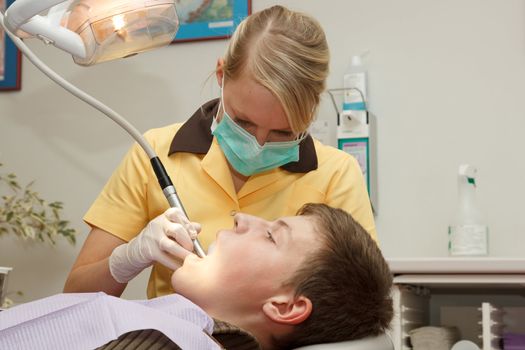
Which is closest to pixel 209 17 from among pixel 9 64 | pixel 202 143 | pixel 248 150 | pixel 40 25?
pixel 9 64

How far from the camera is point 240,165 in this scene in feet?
5.64

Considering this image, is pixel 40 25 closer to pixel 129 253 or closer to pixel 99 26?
pixel 99 26

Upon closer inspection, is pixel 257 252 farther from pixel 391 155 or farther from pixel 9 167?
pixel 9 167

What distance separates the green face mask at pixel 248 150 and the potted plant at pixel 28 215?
3.92ft

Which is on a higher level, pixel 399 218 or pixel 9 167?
pixel 9 167

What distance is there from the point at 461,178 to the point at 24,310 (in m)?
1.51

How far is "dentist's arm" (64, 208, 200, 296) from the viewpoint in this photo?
1452 mm

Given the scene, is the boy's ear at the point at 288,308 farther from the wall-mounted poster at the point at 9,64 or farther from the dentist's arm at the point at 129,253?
the wall-mounted poster at the point at 9,64

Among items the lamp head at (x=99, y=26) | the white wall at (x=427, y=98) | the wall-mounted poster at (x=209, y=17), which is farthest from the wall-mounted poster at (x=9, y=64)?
the lamp head at (x=99, y=26)

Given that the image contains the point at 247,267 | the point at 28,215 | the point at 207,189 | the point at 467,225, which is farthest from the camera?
the point at 28,215

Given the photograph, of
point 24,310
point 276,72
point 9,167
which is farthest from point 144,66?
point 24,310

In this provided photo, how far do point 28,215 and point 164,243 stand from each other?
141 centimetres

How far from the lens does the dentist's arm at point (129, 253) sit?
1452 millimetres

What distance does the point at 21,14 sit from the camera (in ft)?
4.16
